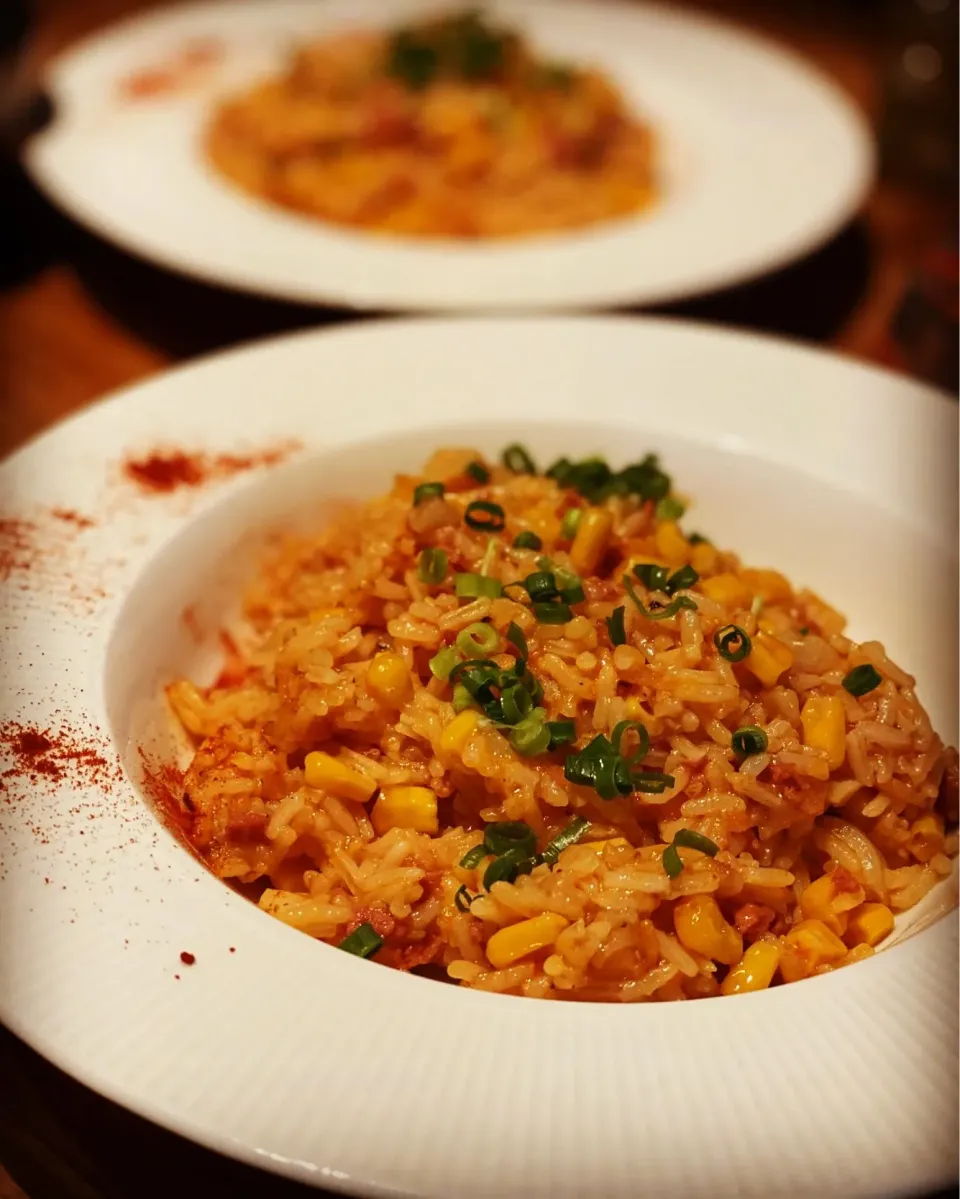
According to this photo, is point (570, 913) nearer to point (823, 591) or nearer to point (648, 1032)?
point (648, 1032)

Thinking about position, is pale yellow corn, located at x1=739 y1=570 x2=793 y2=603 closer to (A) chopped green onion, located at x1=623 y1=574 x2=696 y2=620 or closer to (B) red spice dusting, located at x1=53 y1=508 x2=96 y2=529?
(A) chopped green onion, located at x1=623 y1=574 x2=696 y2=620

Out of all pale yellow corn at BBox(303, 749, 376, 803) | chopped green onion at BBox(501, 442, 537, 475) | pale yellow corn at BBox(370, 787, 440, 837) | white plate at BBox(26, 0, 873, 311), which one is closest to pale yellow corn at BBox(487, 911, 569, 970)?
pale yellow corn at BBox(370, 787, 440, 837)

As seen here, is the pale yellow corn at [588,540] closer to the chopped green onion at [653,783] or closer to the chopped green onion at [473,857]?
the chopped green onion at [653,783]

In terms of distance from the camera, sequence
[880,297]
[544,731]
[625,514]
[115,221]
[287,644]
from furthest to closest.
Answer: [880,297] → [115,221] → [625,514] → [287,644] → [544,731]

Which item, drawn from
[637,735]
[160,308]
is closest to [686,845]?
[637,735]

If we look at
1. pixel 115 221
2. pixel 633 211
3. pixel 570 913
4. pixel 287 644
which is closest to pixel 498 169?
pixel 633 211

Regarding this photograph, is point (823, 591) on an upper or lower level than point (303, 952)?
lower
